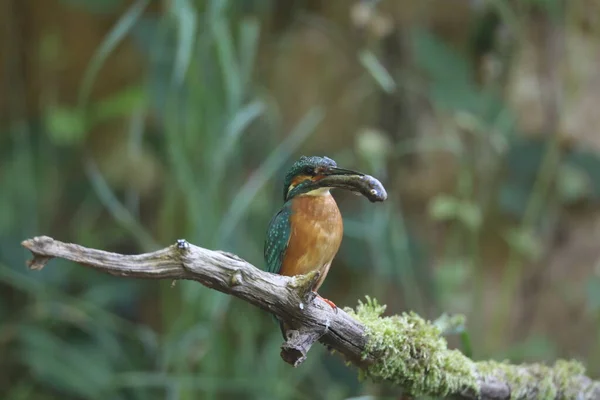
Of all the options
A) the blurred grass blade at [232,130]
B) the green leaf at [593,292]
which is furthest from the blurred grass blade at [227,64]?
the green leaf at [593,292]

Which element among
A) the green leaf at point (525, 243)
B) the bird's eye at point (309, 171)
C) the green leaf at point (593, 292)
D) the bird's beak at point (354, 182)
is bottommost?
the bird's beak at point (354, 182)

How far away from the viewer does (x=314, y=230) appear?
82 centimetres

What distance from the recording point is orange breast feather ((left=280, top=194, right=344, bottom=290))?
2.68 feet

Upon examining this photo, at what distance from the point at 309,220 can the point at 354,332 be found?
0.53ft

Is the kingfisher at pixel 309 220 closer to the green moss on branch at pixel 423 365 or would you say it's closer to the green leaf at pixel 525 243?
the green moss on branch at pixel 423 365

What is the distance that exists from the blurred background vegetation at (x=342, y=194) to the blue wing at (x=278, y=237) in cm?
79

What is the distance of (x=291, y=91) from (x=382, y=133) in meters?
0.36

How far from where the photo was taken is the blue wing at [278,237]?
2.76 ft

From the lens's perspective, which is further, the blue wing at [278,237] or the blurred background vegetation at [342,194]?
the blurred background vegetation at [342,194]

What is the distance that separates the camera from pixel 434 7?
7.89 ft

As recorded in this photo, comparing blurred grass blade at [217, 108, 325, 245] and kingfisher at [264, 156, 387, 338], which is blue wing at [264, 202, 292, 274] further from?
blurred grass blade at [217, 108, 325, 245]

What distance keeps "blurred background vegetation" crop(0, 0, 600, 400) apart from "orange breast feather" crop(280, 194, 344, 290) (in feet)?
2.70

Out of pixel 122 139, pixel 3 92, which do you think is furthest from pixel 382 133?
pixel 3 92

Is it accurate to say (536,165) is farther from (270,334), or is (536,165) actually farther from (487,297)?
(270,334)
